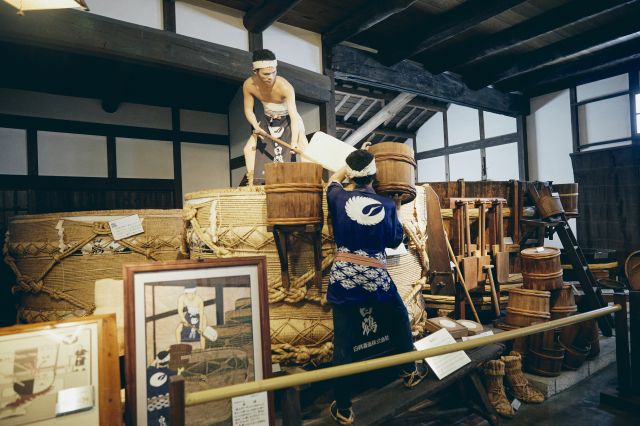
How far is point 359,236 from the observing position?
117 inches

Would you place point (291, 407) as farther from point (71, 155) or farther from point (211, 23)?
point (71, 155)

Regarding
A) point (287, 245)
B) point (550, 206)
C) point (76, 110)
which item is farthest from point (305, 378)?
point (76, 110)

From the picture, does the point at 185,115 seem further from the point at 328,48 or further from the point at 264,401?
the point at 264,401

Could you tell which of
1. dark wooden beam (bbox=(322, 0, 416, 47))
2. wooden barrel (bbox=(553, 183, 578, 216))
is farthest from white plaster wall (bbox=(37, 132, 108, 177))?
wooden barrel (bbox=(553, 183, 578, 216))

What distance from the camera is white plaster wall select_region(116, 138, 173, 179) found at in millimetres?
7859

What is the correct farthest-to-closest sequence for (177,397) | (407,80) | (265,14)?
(407,80), (265,14), (177,397)

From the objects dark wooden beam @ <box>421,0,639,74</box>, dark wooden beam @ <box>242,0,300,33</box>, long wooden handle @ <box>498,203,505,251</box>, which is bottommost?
long wooden handle @ <box>498,203,505,251</box>

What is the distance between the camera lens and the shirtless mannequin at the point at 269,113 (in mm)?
4312

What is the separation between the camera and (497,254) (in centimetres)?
610

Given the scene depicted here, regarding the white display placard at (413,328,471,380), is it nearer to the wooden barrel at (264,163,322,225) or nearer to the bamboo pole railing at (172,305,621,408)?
the bamboo pole railing at (172,305,621,408)

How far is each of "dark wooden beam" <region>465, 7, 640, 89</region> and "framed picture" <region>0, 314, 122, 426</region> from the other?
8867 mm

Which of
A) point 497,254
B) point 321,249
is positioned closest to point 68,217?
point 321,249

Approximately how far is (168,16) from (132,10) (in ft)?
1.43

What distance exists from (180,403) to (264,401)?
0.71 metres
